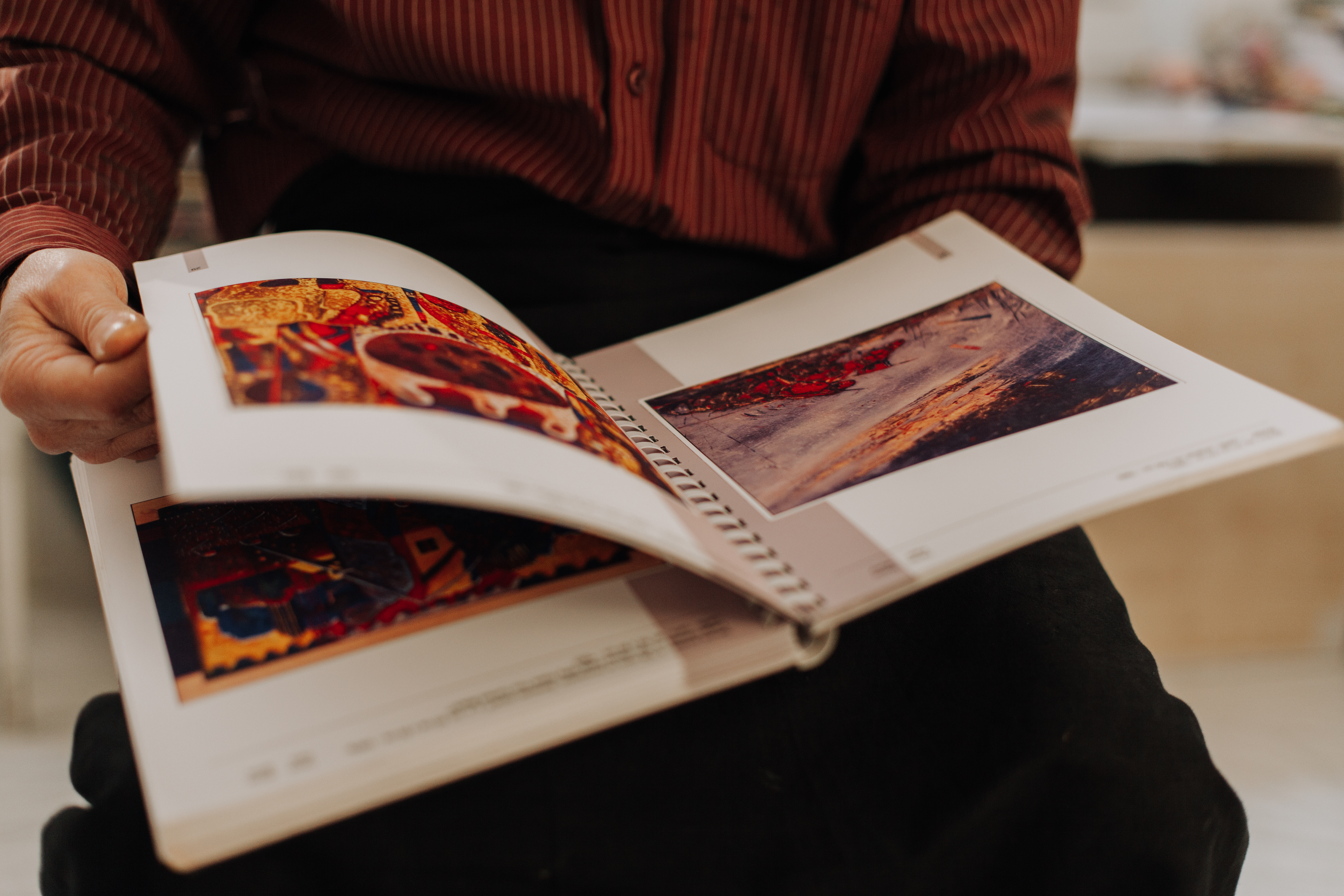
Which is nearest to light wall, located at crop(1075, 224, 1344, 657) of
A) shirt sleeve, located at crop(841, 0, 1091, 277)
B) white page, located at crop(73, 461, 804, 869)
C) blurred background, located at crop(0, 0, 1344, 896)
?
blurred background, located at crop(0, 0, 1344, 896)

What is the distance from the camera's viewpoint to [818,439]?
42cm

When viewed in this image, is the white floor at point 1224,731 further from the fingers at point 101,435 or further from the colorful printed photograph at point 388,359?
the colorful printed photograph at point 388,359

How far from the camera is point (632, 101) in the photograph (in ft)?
1.84

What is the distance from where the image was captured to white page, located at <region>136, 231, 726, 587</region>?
0.91ft

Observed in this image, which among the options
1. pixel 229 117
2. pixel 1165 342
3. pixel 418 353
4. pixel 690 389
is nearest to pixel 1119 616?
pixel 1165 342

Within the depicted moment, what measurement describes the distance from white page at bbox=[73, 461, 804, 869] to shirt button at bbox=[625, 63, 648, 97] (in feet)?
1.12

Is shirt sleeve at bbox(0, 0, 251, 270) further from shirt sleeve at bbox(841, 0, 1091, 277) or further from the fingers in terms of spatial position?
shirt sleeve at bbox(841, 0, 1091, 277)

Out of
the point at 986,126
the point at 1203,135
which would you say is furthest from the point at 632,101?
the point at 1203,135

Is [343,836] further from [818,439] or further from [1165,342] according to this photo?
[1165,342]

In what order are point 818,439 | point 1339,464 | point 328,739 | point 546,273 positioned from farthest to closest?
1. point 1339,464
2. point 546,273
3. point 818,439
4. point 328,739

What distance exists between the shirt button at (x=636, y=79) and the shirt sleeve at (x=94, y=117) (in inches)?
11.4

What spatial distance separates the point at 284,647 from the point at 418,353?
0.13m

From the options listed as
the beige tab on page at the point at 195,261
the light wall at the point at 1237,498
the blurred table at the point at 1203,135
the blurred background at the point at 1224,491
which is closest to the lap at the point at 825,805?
the beige tab on page at the point at 195,261

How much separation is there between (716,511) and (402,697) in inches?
5.8
